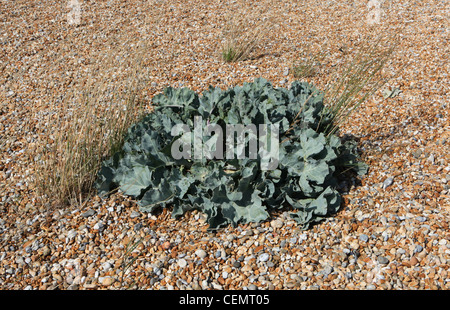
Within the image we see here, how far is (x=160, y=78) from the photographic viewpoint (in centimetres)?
403

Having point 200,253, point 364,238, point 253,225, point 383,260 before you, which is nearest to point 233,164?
point 253,225

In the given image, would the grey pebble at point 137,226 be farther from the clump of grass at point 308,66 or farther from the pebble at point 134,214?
the clump of grass at point 308,66

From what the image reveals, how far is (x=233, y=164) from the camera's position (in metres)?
2.49

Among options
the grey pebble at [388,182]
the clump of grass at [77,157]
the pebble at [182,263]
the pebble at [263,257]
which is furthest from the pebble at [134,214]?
the grey pebble at [388,182]

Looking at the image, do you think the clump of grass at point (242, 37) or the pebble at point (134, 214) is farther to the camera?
the clump of grass at point (242, 37)

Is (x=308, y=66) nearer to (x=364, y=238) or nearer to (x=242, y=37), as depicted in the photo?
(x=242, y=37)

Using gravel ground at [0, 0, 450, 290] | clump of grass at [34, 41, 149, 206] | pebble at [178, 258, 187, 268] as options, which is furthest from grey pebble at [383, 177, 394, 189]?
clump of grass at [34, 41, 149, 206]

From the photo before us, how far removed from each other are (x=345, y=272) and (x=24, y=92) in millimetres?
3398

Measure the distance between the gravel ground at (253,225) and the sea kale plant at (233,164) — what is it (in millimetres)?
125

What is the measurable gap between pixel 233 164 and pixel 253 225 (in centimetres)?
40

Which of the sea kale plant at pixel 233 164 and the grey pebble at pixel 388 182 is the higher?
the sea kale plant at pixel 233 164

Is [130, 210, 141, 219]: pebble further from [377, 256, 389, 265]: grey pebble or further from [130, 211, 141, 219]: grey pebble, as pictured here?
[377, 256, 389, 265]: grey pebble

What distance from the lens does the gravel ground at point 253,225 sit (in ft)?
7.23

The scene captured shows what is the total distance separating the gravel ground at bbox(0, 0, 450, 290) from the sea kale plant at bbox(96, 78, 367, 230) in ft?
0.41
